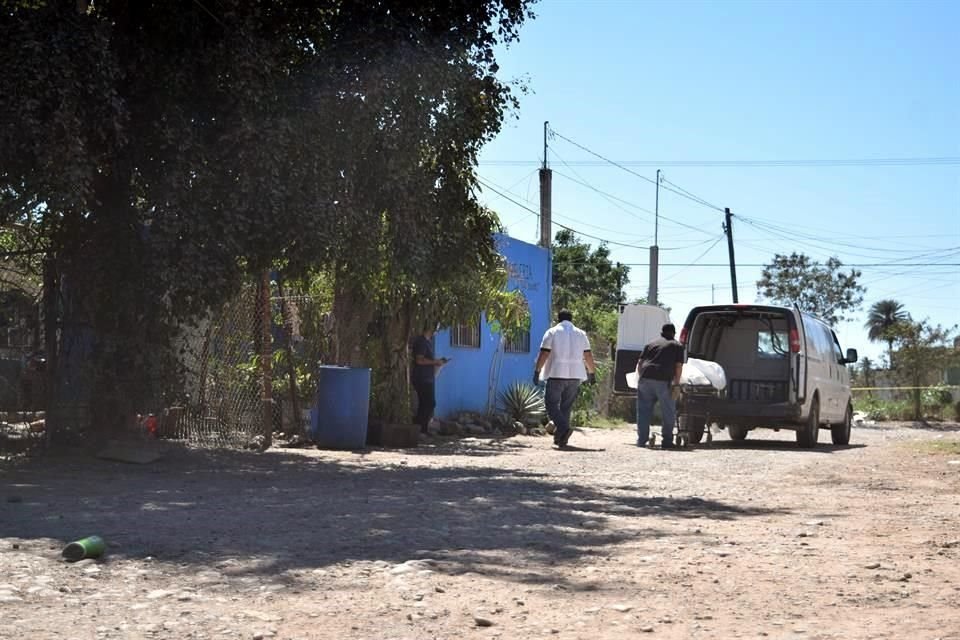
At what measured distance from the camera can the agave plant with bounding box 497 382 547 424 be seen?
875 inches

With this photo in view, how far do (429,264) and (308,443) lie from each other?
11.9 ft

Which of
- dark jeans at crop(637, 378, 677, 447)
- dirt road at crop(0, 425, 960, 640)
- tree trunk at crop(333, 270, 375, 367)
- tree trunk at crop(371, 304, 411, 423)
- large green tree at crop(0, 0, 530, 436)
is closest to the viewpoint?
dirt road at crop(0, 425, 960, 640)

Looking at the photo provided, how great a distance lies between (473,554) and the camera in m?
6.85

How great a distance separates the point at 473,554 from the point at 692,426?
11268 millimetres

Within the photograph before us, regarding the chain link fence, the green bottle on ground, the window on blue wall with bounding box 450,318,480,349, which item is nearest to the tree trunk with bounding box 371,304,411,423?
the chain link fence

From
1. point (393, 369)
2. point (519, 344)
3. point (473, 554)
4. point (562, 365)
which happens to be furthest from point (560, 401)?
point (473, 554)

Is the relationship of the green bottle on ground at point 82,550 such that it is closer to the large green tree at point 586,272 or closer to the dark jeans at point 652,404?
the dark jeans at point 652,404

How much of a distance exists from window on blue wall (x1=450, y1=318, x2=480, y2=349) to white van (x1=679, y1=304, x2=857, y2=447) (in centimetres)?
480

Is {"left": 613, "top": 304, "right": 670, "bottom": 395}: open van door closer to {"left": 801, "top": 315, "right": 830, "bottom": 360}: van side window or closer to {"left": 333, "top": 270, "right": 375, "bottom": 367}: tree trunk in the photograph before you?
{"left": 801, "top": 315, "right": 830, "bottom": 360}: van side window

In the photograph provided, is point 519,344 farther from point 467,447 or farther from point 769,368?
point 467,447

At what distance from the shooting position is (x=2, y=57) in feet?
34.3

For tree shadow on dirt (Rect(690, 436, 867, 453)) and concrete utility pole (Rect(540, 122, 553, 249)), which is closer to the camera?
tree shadow on dirt (Rect(690, 436, 867, 453))

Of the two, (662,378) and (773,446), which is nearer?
(662,378)

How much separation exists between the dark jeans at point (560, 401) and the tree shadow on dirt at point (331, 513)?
4402mm
